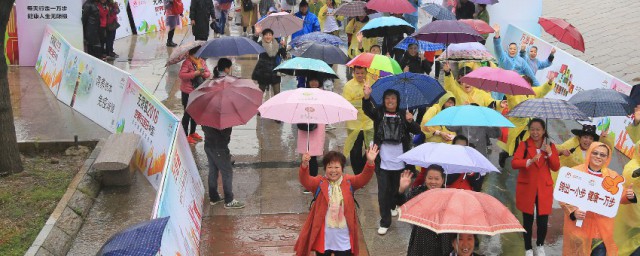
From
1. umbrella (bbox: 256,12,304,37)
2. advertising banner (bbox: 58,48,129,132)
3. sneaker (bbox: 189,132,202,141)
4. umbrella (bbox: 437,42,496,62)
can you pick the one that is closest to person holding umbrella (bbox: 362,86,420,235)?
umbrella (bbox: 437,42,496,62)

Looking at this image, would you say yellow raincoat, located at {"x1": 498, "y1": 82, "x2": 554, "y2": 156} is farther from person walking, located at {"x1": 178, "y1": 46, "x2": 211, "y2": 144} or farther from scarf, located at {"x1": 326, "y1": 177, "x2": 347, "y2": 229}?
scarf, located at {"x1": 326, "y1": 177, "x2": 347, "y2": 229}

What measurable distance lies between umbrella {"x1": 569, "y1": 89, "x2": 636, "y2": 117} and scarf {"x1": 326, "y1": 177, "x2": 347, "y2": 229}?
399 cm

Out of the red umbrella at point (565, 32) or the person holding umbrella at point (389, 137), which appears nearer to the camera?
the person holding umbrella at point (389, 137)

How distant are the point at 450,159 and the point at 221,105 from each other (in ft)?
9.62

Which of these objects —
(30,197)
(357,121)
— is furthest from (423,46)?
(30,197)

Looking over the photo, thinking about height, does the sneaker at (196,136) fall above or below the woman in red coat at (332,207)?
below

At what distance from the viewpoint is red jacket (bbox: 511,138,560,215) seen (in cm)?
822

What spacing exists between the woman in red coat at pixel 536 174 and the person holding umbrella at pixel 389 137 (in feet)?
3.91

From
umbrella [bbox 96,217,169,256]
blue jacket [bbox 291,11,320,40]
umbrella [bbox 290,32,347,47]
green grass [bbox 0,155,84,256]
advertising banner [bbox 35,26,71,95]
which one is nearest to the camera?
umbrella [bbox 96,217,169,256]

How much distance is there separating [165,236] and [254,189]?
4.15 meters

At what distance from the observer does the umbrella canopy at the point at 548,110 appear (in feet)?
26.7

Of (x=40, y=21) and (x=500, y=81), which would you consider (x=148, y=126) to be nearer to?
(x=500, y=81)

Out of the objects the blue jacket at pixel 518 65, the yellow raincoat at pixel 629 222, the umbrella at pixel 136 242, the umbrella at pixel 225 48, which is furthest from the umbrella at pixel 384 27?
the umbrella at pixel 136 242

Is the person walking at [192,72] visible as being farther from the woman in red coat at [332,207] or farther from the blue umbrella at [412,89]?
the woman in red coat at [332,207]
